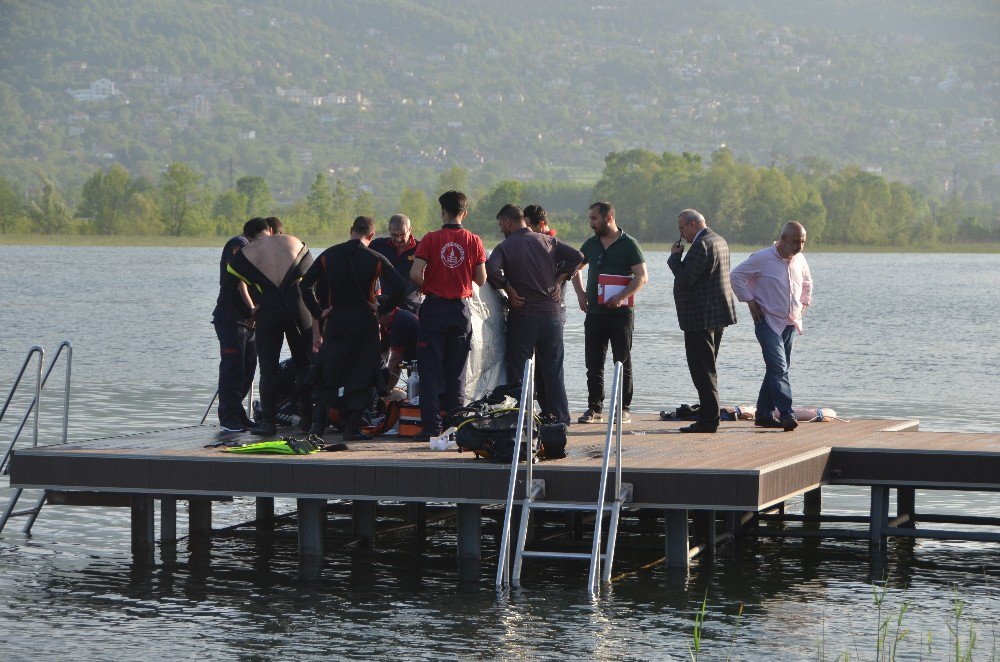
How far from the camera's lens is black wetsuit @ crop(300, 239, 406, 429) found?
1108cm

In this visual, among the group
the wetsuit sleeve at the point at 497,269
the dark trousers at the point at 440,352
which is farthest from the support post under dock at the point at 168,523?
the wetsuit sleeve at the point at 497,269

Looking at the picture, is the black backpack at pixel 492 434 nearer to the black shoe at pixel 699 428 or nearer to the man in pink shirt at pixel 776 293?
the black shoe at pixel 699 428

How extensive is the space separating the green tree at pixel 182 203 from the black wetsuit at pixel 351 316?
446 feet

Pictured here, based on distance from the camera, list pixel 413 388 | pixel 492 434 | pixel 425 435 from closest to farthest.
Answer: pixel 492 434 → pixel 425 435 → pixel 413 388

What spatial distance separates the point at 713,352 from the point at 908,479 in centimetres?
176

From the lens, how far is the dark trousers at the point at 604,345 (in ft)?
41.0

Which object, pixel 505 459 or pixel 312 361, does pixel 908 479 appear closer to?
pixel 505 459

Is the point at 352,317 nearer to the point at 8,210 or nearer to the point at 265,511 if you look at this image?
the point at 265,511

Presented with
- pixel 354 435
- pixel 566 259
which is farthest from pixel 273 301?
pixel 566 259

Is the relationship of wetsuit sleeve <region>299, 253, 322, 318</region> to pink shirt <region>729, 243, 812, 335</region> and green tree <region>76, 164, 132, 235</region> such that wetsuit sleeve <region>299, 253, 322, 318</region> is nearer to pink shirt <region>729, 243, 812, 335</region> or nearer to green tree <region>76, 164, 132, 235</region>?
pink shirt <region>729, 243, 812, 335</region>

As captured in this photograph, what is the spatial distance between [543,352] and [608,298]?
772 millimetres

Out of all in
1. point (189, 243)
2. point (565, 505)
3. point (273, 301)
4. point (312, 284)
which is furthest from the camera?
point (189, 243)

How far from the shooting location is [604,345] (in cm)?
1274

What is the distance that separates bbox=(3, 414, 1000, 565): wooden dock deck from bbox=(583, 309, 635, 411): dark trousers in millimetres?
731
